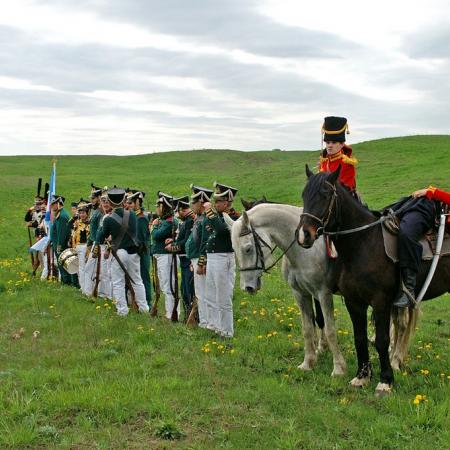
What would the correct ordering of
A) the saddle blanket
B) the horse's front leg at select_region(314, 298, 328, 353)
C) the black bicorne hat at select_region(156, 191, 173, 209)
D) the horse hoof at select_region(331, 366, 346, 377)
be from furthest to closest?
the black bicorne hat at select_region(156, 191, 173, 209) → the horse's front leg at select_region(314, 298, 328, 353) → the horse hoof at select_region(331, 366, 346, 377) → the saddle blanket

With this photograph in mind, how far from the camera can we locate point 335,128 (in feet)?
26.9

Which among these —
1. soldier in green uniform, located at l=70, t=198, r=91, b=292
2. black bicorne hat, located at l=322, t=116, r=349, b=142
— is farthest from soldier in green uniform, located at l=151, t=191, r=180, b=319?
black bicorne hat, located at l=322, t=116, r=349, b=142

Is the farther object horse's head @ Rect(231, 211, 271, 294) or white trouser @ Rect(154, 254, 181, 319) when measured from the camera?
white trouser @ Rect(154, 254, 181, 319)

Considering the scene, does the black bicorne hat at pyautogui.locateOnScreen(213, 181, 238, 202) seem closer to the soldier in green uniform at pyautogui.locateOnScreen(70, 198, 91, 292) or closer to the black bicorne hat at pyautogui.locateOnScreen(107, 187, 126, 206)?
the black bicorne hat at pyautogui.locateOnScreen(107, 187, 126, 206)

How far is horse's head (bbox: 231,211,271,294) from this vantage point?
8.23 m

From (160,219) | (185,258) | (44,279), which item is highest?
(160,219)

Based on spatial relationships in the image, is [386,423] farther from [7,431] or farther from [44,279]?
[44,279]

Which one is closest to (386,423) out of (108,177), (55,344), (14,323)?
(55,344)

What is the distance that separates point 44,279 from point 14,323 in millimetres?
5578

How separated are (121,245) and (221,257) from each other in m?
3.04

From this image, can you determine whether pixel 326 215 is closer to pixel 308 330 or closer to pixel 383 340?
pixel 383 340

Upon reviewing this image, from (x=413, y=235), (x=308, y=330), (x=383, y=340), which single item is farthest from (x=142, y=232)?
(x=413, y=235)

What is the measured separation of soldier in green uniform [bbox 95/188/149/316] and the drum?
9.33 ft

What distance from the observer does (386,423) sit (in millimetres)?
6297
